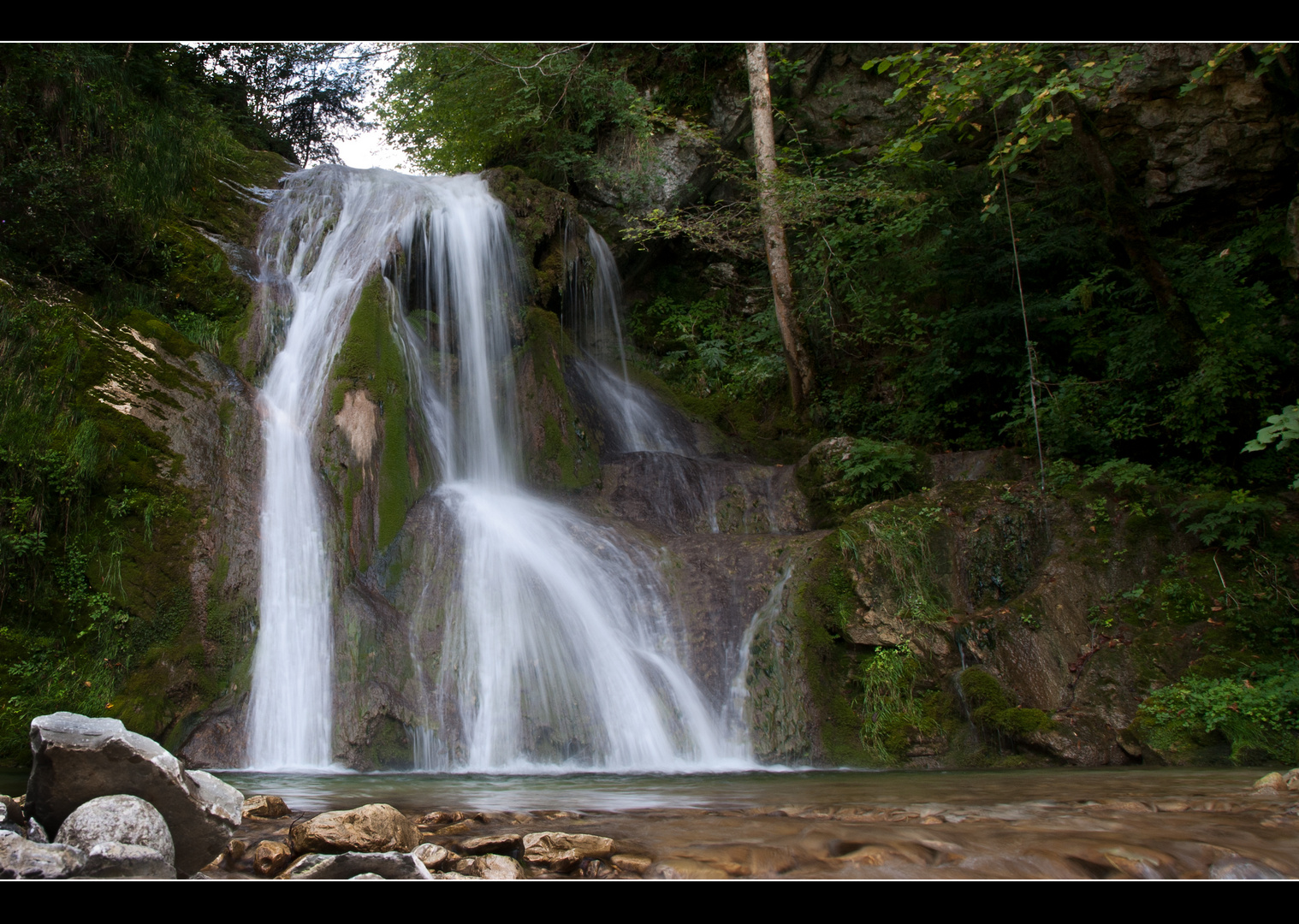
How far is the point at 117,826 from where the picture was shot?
305 cm

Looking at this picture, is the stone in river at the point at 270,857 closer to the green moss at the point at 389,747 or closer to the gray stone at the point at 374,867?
the gray stone at the point at 374,867

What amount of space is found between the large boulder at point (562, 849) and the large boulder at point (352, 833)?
0.54 metres

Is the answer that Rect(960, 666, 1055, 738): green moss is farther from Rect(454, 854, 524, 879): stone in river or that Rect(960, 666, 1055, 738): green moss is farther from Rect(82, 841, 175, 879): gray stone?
Rect(82, 841, 175, 879): gray stone

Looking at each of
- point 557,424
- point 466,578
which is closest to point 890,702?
point 466,578

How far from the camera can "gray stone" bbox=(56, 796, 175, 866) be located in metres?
3.01

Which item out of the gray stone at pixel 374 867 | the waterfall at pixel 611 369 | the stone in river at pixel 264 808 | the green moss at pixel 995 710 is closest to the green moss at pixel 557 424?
the waterfall at pixel 611 369

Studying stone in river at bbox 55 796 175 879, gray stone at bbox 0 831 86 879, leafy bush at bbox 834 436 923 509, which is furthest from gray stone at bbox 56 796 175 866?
leafy bush at bbox 834 436 923 509

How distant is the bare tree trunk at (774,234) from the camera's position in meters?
12.0

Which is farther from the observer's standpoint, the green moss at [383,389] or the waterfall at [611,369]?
the waterfall at [611,369]

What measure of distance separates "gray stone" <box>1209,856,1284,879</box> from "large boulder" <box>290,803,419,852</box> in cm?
326

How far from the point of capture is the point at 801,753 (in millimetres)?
6836

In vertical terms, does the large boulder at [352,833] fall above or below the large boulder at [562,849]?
above

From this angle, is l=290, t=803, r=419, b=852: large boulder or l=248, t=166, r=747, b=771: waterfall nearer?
l=290, t=803, r=419, b=852: large boulder
